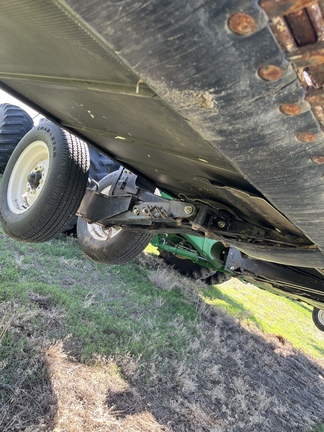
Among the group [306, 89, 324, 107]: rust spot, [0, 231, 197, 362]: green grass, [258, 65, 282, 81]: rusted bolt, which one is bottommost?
[0, 231, 197, 362]: green grass

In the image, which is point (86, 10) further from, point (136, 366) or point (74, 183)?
point (136, 366)

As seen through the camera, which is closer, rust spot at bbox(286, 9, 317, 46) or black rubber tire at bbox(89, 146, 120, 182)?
rust spot at bbox(286, 9, 317, 46)

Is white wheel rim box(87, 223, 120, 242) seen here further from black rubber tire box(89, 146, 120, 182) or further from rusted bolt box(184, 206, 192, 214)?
rusted bolt box(184, 206, 192, 214)

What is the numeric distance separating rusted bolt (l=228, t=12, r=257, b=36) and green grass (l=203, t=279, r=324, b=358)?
614cm

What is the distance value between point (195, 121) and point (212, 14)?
10.8 inches

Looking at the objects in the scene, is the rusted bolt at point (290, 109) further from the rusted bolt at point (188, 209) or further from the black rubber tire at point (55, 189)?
the black rubber tire at point (55, 189)

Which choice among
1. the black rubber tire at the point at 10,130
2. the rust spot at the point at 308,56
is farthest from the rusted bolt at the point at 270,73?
the black rubber tire at the point at 10,130

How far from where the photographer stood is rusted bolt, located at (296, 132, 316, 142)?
2.81 feet

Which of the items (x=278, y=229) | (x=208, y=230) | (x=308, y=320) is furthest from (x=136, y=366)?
(x=308, y=320)

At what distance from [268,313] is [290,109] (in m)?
8.14

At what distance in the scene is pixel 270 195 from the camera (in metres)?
1.11

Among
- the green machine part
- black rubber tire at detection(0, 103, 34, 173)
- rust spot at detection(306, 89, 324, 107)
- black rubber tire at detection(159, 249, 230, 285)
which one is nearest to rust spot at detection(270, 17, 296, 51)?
rust spot at detection(306, 89, 324, 107)

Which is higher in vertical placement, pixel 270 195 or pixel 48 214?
pixel 270 195

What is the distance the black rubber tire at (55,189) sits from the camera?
2.84m
